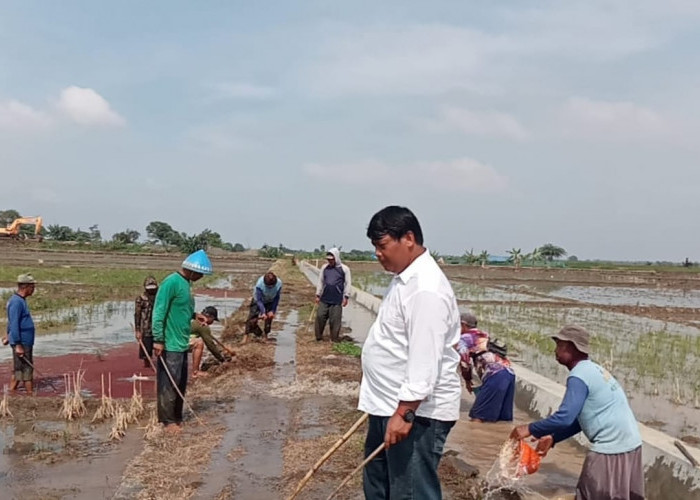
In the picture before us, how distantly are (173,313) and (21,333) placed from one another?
2518 millimetres

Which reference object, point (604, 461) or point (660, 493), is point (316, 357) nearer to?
point (660, 493)

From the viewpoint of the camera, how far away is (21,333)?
24.5ft

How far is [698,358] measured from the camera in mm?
12844

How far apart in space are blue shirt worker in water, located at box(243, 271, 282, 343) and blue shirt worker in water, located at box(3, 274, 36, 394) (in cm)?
362

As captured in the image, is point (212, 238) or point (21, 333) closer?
point (21, 333)

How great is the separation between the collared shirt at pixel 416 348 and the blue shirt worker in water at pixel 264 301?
7611 mm

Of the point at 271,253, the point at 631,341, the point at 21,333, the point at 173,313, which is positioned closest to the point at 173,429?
the point at 173,313

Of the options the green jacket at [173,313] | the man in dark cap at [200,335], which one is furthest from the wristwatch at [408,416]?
the man in dark cap at [200,335]

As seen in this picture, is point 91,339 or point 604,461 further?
point 91,339

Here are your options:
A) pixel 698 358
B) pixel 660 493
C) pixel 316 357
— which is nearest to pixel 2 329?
pixel 316 357

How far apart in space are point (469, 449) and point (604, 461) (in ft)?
7.70

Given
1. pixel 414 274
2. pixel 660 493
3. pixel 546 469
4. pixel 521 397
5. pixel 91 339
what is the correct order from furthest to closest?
pixel 91 339 < pixel 521 397 < pixel 546 469 < pixel 660 493 < pixel 414 274

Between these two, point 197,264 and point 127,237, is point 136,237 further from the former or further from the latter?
point 197,264

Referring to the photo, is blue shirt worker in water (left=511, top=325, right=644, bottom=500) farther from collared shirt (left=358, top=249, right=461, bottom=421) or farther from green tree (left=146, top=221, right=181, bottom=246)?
green tree (left=146, top=221, right=181, bottom=246)
